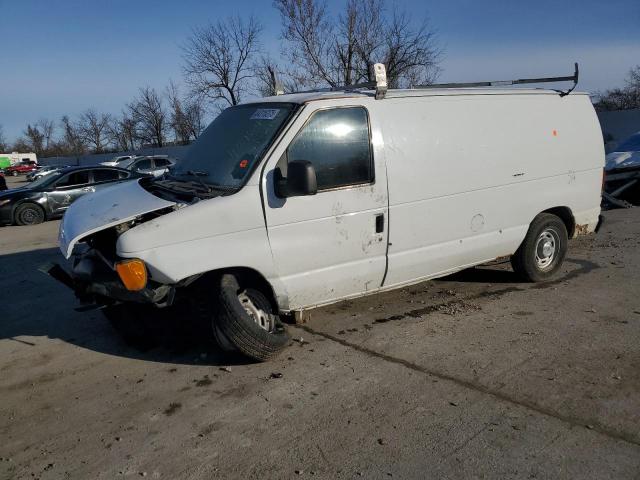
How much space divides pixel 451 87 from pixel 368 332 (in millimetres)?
2796

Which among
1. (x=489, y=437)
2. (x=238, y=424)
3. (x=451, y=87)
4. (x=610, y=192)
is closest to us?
(x=489, y=437)

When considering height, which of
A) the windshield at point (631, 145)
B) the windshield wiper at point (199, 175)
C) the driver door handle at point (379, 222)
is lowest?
the driver door handle at point (379, 222)

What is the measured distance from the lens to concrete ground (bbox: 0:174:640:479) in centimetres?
289

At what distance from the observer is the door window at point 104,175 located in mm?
14133

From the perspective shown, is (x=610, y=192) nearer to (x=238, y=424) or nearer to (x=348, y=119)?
(x=348, y=119)

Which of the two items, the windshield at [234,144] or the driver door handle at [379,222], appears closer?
the windshield at [234,144]

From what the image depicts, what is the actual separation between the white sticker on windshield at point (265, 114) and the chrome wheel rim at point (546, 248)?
3347 mm

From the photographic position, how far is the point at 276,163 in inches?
158

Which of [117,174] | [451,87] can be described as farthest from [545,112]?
[117,174]

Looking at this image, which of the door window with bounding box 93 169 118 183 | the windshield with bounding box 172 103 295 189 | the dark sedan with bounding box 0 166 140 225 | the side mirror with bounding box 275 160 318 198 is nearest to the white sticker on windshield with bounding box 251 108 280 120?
the windshield with bounding box 172 103 295 189

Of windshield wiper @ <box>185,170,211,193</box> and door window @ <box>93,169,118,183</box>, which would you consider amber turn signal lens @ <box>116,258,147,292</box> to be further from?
door window @ <box>93,169,118,183</box>

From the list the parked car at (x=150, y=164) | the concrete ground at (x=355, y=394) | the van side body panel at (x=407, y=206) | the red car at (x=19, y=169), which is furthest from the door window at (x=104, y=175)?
the red car at (x=19, y=169)

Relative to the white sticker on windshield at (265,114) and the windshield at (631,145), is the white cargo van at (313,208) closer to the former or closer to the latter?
the white sticker on windshield at (265,114)

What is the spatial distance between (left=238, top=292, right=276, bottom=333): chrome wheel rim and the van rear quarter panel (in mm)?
1173
